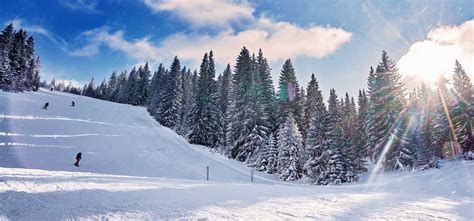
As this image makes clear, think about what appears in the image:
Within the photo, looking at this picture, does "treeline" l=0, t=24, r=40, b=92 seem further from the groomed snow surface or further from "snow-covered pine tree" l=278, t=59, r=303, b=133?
"snow-covered pine tree" l=278, t=59, r=303, b=133

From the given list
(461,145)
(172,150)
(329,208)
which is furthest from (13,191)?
(461,145)

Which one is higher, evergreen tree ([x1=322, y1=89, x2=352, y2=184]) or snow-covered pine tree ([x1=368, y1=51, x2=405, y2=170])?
snow-covered pine tree ([x1=368, y1=51, x2=405, y2=170])

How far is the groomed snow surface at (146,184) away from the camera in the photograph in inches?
244

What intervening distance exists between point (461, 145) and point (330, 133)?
17.8m

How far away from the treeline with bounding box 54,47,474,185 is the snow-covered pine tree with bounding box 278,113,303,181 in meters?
0.11

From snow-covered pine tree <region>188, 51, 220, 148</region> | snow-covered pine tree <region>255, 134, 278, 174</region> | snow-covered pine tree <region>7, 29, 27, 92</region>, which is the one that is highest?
snow-covered pine tree <region>7, 29, 27, 92</region>

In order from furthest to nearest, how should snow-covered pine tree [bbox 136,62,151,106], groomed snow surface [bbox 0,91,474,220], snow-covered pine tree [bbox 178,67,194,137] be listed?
1. snow-covered pine tree [bbox 136,62,151,106]
2. snow-covered pine tree [bbox 178,67,194,137]
3. groomed snow surface [bbox 0,91,474,220]

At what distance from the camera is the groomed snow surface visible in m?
6.20

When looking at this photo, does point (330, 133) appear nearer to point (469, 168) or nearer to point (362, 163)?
point (362, 163)

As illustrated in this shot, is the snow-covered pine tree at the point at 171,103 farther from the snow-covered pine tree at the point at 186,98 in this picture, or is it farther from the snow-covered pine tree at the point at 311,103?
the snow-covered pine tree at the point at 311,103

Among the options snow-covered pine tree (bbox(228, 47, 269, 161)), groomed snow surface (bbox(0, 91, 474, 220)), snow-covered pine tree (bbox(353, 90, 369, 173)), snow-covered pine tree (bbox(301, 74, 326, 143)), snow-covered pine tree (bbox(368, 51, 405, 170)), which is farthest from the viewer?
snow-covered pine tree (bbox(301, 74, 326, 143))

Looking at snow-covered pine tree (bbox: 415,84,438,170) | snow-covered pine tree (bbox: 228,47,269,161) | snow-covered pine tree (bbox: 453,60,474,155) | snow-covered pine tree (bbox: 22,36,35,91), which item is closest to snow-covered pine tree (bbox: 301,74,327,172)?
snow-covered pine tree (bbox: 228,47,269,161)

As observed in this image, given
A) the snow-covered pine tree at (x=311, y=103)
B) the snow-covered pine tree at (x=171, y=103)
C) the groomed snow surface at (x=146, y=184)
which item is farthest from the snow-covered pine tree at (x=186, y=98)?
the snow-covered pine tree at (x=311, y=103)

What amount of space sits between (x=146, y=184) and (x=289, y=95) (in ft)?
121
